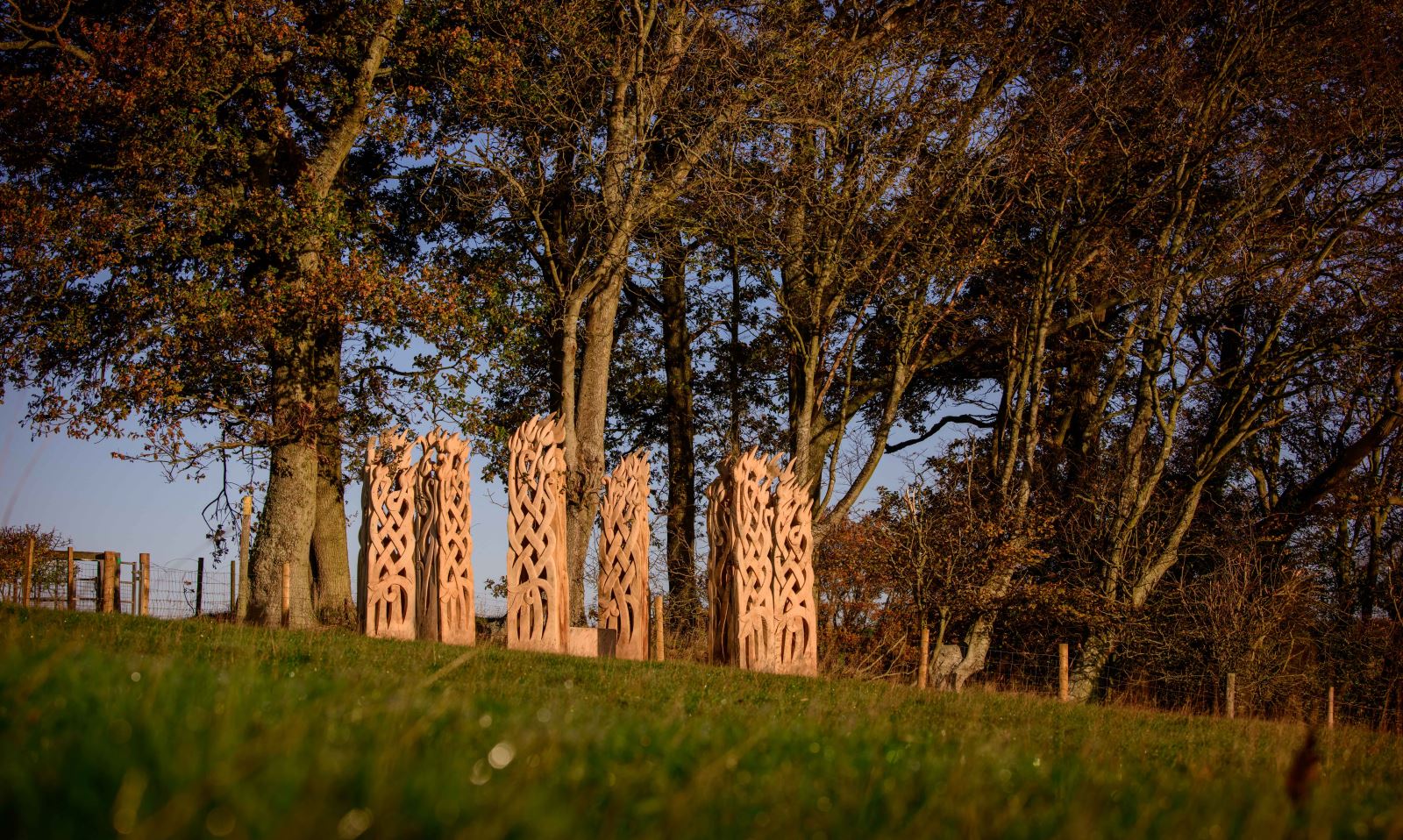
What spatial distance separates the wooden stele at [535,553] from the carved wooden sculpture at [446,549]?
698 mm

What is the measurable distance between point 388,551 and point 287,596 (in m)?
2.42

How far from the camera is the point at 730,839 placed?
280cm

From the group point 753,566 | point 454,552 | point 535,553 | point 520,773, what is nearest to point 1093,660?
point 753,566

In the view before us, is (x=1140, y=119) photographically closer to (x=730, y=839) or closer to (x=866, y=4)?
(x=866, y=4)

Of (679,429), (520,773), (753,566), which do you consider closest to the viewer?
(520,773)

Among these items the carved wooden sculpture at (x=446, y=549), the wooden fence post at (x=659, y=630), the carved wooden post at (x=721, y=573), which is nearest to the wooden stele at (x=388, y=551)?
the carved wooden sculpture at (x=446, y=549)

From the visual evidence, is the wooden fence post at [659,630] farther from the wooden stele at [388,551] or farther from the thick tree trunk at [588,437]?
the thick tree trunk at [588,437]

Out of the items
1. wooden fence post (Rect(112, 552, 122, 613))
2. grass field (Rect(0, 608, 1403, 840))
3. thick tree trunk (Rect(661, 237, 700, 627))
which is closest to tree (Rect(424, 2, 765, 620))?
thick tree trunk (Rect(661, 237, 700, 627))

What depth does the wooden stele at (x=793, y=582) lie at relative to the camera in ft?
46.1

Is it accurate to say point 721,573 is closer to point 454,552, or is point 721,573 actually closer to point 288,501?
point 454,552

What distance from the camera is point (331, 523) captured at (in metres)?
18.9

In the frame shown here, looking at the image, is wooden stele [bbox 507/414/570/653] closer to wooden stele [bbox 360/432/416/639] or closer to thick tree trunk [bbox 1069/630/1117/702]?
wooden stele [bbox 360/432/416/639]

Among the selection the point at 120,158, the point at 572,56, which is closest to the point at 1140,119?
the point at 572,56

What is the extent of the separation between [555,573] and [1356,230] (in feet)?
51.4
